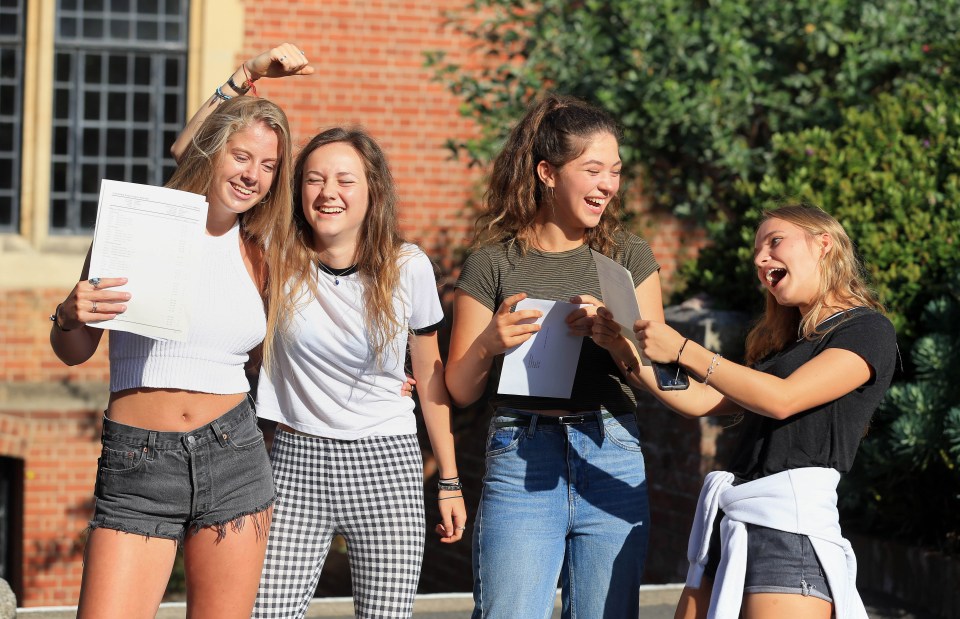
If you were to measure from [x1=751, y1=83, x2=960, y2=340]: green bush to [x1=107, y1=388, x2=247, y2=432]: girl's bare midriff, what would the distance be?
3683 mm

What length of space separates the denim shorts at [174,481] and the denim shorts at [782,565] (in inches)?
52.0

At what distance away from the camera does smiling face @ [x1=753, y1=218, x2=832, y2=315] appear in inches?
126

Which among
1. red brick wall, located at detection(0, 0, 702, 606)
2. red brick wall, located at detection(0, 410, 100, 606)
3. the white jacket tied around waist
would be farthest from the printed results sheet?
red brick wall, located at detection(0, 410, 100, 606)

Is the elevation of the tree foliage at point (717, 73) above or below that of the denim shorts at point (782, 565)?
above

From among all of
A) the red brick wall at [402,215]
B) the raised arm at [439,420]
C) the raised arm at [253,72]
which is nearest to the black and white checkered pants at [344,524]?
the raised arm at [439,420]

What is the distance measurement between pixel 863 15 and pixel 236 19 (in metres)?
4.66

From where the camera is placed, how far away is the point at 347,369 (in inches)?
132

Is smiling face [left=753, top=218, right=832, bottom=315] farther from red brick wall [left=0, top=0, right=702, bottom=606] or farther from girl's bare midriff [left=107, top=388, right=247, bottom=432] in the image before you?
red brick wall [left=0, top=0, right=702, bottom=606]

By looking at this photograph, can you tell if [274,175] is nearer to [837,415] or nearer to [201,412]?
[201,412]

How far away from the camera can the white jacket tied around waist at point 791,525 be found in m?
2.99

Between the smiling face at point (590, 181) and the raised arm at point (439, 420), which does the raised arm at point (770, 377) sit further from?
the raised arm at point (439, 420)

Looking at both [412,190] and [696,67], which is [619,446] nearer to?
[696,67]

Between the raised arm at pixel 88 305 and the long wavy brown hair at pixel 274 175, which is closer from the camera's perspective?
the raised arm at pixel 88 305

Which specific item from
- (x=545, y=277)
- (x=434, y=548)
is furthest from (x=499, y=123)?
(x=545, y=277)
